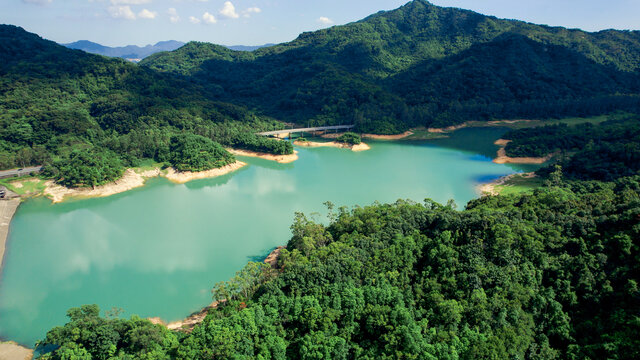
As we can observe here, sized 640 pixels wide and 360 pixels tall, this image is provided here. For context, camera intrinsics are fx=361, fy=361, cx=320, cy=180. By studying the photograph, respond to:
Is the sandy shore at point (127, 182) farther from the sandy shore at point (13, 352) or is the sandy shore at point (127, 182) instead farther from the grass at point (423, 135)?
the grass at point (423, 135)

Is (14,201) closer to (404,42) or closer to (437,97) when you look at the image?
(437,97)

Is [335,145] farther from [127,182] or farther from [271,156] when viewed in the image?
[127,182]

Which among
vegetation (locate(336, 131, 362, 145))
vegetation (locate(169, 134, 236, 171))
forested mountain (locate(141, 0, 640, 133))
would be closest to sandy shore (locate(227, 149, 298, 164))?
vegetation (locate(169, 134, 236, 171))

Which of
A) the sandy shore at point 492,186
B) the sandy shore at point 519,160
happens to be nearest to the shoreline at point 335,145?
the sandy shore at point 519,160

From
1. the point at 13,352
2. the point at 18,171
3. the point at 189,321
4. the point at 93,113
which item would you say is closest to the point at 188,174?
the point at 18,171

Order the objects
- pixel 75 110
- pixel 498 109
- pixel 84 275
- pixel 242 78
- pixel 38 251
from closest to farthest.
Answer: pixel 84 275, pixel 38 251, pixel 75 110, pixel 498 109, pixel 242 78

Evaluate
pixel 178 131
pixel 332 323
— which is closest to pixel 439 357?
pixel 332 323
